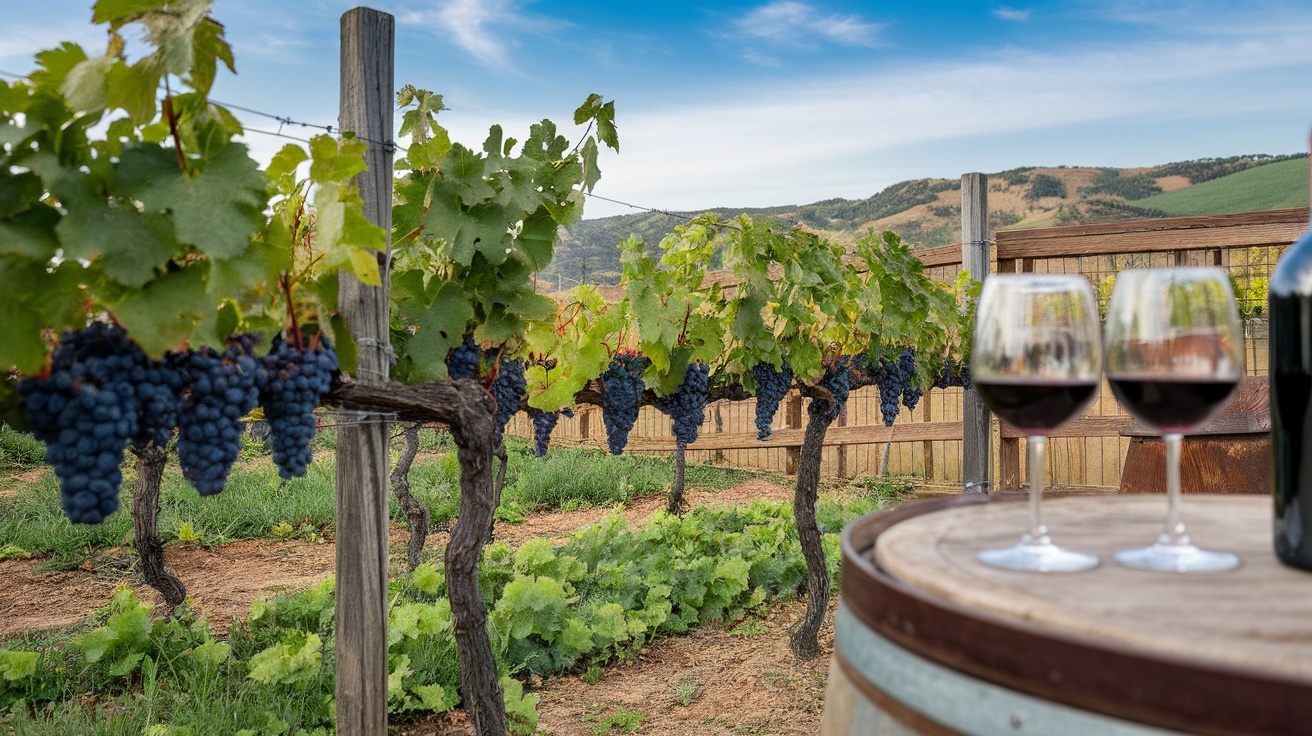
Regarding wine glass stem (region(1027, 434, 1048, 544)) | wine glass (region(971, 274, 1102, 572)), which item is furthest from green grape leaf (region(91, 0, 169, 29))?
wine glass stem (region(1027, 434, 1048, 544))

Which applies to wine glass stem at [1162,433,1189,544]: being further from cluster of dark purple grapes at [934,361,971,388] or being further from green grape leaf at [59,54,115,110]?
cluster of dark purple grapes at [934,361,971,388]

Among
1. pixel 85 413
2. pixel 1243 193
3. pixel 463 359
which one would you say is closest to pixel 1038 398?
pixel 85 413

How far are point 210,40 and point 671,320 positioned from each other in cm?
237

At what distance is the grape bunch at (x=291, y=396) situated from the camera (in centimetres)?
179

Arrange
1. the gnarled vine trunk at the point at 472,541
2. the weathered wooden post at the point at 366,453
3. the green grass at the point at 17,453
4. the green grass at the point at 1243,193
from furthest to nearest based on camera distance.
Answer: the green grass at the point at 1243,193 → the green grass at the point at 17,453 → the gnarled vine trunk at the point at 472,541 → the weathered wooden post at the point at 366,453

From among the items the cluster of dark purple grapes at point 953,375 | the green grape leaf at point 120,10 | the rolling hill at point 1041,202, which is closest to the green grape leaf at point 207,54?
the green grape leaf at point 120,10

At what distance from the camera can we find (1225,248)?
6.26 meters

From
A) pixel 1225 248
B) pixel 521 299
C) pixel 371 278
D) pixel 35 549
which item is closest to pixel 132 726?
pixel 521 299

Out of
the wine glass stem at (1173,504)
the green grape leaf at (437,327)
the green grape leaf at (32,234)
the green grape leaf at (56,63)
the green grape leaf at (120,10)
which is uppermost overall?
the green grape leaf at (120,10)

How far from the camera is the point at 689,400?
4305 millimetres

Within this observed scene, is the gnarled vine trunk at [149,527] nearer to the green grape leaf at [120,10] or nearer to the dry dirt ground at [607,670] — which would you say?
the dry dirt ground at [607,670]

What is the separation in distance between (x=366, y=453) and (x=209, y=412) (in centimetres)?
79

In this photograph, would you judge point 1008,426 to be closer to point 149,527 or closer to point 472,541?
point 472,541

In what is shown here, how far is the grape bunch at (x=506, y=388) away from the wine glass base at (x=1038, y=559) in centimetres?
221
